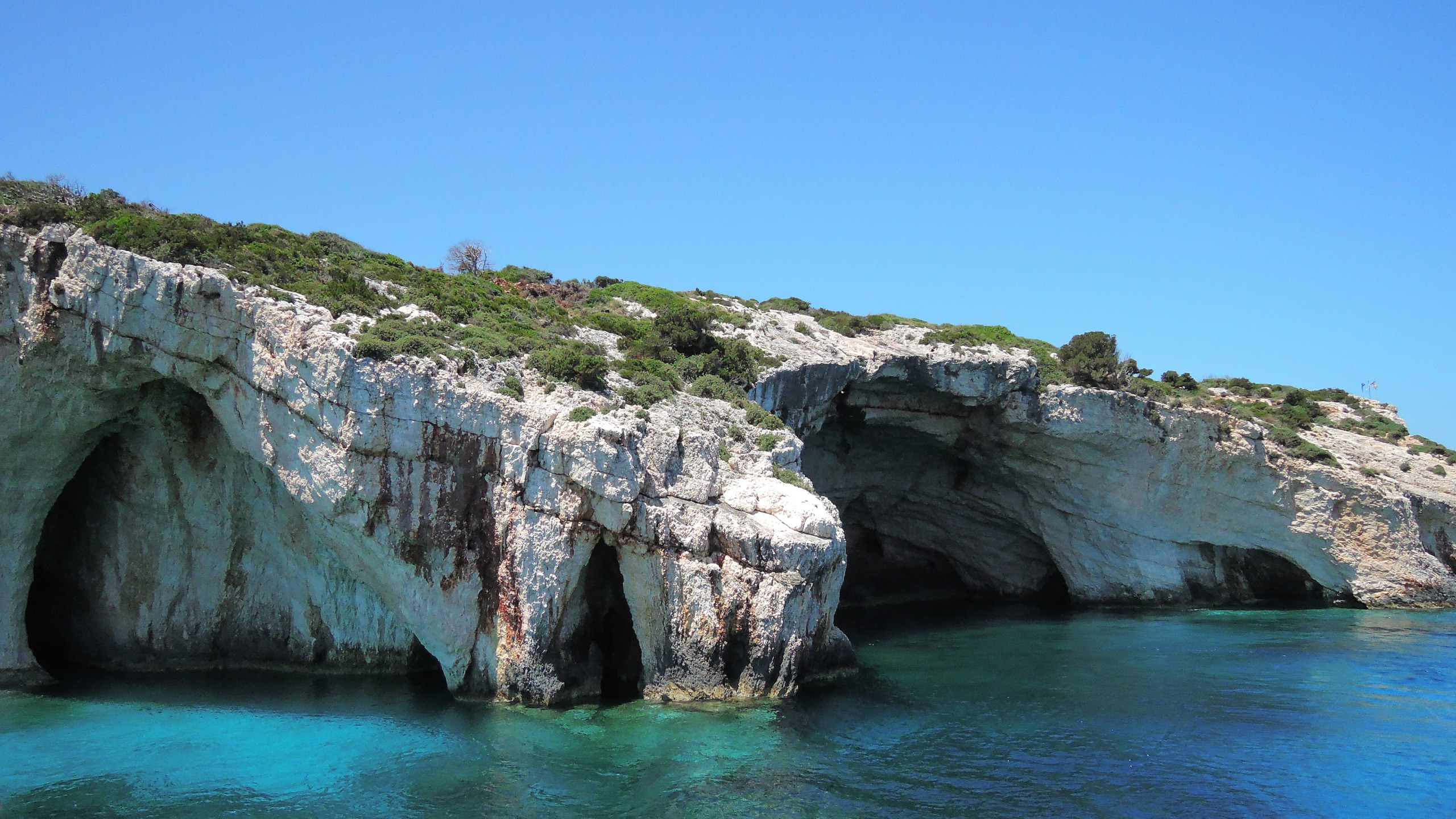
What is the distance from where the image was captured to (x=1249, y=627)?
32375 millimetres

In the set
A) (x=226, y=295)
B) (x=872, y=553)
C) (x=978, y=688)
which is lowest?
(x=978, y=688)

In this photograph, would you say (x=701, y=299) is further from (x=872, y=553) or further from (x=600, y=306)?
(x=872, y=553)

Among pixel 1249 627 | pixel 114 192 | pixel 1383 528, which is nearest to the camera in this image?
pixel 114 192

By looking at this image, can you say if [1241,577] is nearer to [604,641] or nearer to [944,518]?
[944,518]

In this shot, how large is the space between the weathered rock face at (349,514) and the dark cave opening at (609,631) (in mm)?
69

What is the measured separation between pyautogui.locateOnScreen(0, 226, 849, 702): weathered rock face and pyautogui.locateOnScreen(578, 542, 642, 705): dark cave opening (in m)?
A: 0.07

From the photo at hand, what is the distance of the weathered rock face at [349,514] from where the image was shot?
22.4m

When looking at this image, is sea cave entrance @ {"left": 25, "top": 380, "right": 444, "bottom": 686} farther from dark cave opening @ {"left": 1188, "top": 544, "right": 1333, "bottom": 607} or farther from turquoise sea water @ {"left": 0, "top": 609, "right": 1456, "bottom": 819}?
dark cave opening @ {"left": 1188, "top": 544, "right": 1333, "bottom": 607}

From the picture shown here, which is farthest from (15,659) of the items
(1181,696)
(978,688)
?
(1181,696)

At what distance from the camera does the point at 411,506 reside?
22750 mm

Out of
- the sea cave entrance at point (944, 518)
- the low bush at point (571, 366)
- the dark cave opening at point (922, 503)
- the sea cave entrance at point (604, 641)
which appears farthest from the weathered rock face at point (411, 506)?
the sea cave entrance at point (944, 518)

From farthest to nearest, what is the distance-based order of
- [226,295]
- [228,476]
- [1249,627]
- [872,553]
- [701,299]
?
[872,553], [701,299], [1249,627], [228,476], [226,295]

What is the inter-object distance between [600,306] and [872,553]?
1798cm

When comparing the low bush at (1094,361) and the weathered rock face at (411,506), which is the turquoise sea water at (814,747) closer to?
the weathered rock face at (411,506)
